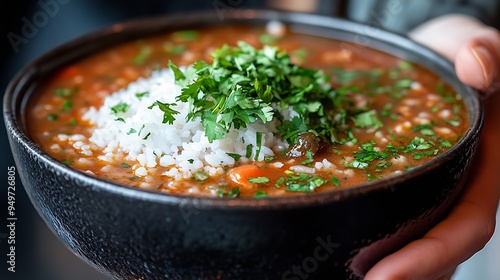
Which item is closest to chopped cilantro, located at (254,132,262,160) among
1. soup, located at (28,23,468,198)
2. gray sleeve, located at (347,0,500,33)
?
soup, located at (28,23,468,198)

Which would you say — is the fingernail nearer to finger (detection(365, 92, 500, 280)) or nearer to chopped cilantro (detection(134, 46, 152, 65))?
finger (detection(365, 92, 500, 280))

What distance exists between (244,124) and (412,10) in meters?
1.78

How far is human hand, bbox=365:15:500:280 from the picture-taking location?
1495 mm

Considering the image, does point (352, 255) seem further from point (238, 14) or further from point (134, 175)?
point (238, 14)

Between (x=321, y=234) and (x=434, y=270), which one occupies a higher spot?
(x=321, y=234)

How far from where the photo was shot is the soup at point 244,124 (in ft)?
5.18

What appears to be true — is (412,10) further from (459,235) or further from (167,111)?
(167,111)

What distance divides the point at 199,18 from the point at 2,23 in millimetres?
1124

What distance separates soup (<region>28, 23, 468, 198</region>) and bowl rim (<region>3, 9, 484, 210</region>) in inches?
2.9

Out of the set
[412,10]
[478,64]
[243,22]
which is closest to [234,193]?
[478,64]

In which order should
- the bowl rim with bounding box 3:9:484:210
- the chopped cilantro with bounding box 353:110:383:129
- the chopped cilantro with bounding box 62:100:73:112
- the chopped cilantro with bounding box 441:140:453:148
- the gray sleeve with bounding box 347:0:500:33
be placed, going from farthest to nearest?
1. the gray sleeve with bounding box 347:0:500:33
2. the chopped cilantro with bounding box 62:100:73:112
3. the chopped cilantro with bounding box 353:110:383:129
4. the chopped cilantro with bounding box 441:140:453:148
5. the bowl rim with bounding box 3:9:484:210

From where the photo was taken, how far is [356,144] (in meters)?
1.77

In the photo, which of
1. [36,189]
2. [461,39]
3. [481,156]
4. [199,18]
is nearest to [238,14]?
[199,18]

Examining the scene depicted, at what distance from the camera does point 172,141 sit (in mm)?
1646
